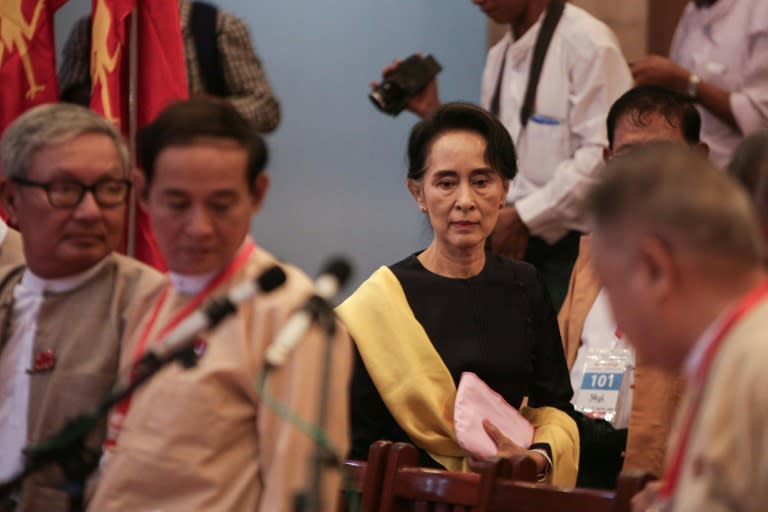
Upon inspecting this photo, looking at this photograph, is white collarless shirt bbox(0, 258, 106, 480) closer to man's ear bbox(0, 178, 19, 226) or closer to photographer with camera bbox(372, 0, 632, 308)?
man's ear bbox(0, 178, 19, 226)

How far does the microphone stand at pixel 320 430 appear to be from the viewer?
1.72 m

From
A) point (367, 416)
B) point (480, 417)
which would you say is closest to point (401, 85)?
point (367, 416)

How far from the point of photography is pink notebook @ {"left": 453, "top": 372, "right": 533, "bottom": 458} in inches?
125

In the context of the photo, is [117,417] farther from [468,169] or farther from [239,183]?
[468,169]

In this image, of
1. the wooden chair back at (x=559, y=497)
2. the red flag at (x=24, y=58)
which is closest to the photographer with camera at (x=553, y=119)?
the red flag at (x=24, y=58)

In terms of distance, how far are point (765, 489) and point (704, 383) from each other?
0.16 m

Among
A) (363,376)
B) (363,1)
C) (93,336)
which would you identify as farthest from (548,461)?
(363,1)

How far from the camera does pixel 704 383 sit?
1.70 m

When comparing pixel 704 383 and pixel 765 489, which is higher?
pixel 704 383

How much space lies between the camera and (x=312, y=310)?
6.09 feet

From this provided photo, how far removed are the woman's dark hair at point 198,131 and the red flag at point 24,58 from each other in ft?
5.68

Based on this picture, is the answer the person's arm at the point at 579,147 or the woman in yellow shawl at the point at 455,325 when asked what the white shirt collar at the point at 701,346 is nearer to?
the woman in yellow shawl at the point at 455,325

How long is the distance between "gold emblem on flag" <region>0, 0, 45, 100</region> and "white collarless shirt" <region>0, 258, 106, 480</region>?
59.1 inches

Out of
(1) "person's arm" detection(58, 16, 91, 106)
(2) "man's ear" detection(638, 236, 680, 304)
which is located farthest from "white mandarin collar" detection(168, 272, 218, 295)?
(1) "person's arm" detection(58, 16, 91, 106)
